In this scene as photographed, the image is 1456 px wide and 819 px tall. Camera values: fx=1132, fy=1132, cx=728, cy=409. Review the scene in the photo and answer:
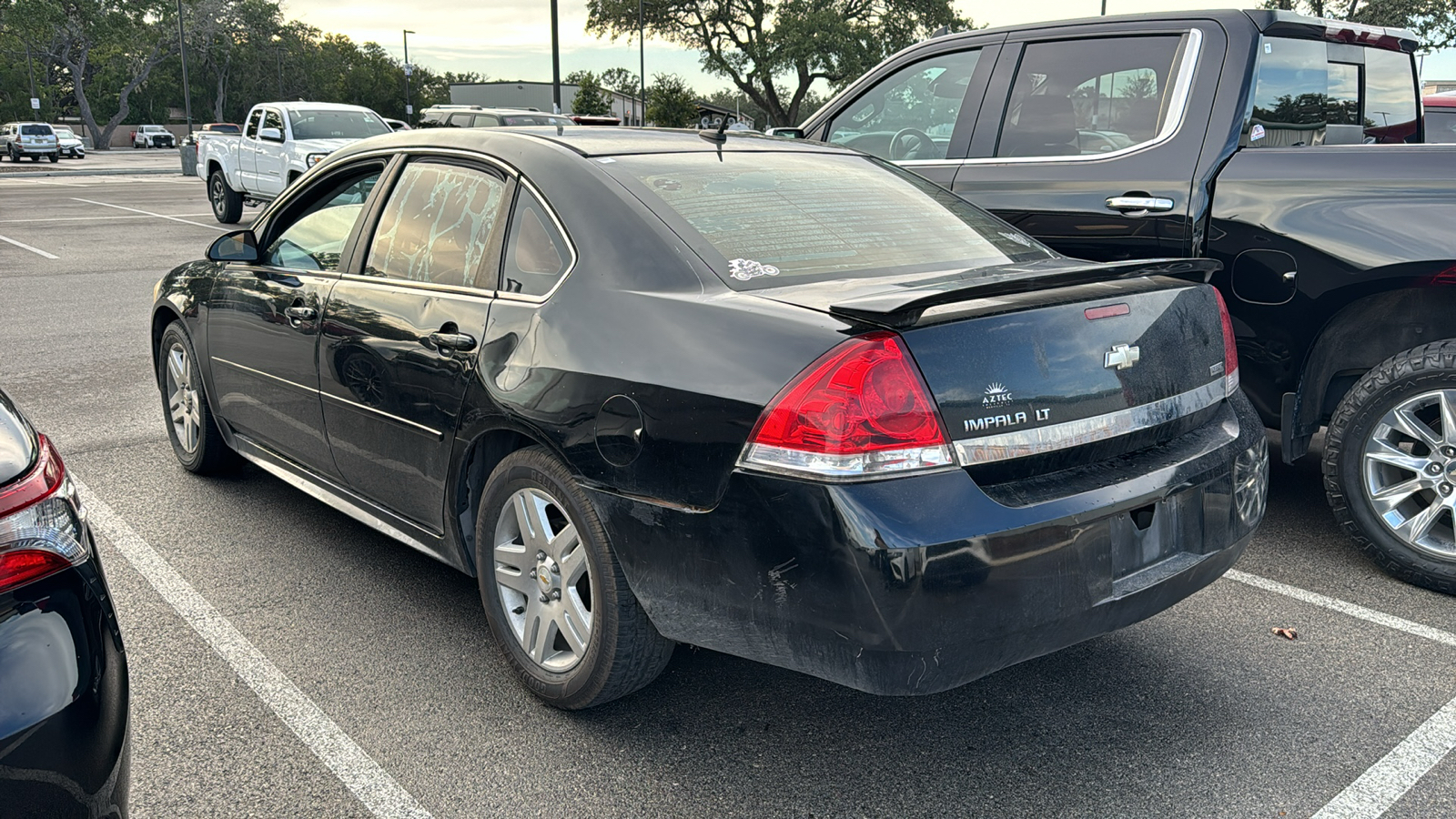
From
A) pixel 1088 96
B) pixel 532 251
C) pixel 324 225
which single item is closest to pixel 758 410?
pixel 532 251

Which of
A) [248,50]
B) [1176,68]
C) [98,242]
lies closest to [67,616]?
[1176,68]

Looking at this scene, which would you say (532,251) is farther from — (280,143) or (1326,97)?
(280,143)

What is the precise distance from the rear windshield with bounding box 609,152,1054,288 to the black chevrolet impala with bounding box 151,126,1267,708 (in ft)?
0.04

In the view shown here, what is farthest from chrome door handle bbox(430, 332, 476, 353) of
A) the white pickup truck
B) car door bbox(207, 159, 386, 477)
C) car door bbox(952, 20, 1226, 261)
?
the white pickup truck

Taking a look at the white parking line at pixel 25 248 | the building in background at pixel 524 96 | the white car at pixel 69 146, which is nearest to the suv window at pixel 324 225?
the white parking line at pixel 25 248

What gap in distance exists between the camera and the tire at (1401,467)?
3946 millimetres

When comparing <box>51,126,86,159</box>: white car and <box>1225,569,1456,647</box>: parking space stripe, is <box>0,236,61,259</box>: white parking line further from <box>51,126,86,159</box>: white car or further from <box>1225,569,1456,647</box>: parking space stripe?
<box>51,126,86,159</box>: white car

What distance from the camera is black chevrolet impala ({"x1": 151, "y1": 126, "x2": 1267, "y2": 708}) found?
244 cm

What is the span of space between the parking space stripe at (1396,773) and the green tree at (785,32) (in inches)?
1666

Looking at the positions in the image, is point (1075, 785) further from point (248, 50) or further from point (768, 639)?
point (248, 50)

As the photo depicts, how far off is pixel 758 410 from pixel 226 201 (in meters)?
19.7

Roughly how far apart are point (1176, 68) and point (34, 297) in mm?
10329

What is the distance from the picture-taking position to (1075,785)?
276 centimetres

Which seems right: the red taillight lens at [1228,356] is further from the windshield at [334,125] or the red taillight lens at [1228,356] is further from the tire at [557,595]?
the windshield at [334,125]
